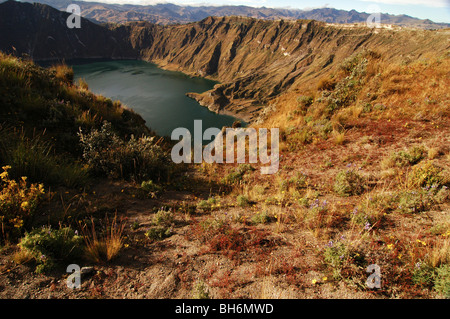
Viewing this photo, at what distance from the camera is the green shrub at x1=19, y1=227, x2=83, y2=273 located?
292cm

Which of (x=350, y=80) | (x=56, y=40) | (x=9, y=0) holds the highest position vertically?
(x=9, y=0)

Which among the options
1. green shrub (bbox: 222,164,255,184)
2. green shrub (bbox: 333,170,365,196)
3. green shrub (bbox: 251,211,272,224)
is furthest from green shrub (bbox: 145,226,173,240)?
green shrub (bbox: 333,170,365,196)

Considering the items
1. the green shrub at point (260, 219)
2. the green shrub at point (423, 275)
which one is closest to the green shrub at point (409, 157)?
the green shrub at point (423, 275)

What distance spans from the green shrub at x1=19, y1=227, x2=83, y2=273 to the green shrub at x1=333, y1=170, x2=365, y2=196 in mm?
5855

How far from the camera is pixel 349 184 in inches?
216

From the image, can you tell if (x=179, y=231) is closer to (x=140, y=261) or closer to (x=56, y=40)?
(x=140, y=261)

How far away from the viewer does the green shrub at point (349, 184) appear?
541 centimetres

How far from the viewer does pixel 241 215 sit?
5.03 meters

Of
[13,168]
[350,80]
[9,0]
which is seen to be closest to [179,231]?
[13,168]

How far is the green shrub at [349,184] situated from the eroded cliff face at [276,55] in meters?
93.1

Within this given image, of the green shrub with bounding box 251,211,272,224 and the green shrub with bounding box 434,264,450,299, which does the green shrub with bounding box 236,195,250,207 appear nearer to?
the green shrub with bounding box 251,211,272,224

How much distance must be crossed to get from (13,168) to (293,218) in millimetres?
6223

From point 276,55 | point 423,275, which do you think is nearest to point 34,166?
point 423,275

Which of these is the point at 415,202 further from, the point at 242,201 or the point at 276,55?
the point at 276,55
